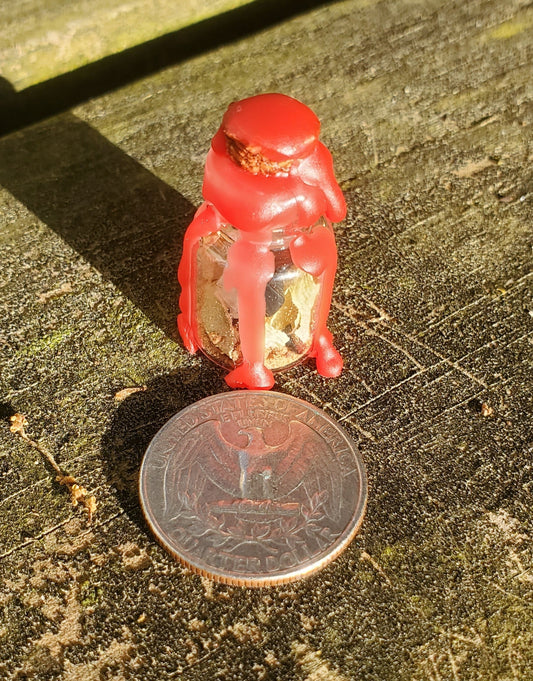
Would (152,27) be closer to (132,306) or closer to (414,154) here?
(414,154)

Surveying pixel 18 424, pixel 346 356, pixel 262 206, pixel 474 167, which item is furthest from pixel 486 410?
pixel 18 424

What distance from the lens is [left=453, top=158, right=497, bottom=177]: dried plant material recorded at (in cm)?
270

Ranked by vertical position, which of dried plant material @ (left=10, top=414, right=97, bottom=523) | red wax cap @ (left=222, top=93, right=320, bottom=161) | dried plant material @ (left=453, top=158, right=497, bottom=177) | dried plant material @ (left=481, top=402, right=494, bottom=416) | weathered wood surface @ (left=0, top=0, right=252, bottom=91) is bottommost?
dried plant material @ (left=481, top=402, right=494, bottom=416)

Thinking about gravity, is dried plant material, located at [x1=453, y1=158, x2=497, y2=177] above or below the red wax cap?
below

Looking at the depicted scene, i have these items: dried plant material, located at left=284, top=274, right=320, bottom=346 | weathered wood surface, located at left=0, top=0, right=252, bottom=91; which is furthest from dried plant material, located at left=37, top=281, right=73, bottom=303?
weathered wood surface, located at left=0, top=0, right=252, bottom=91

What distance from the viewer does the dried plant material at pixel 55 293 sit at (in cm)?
229

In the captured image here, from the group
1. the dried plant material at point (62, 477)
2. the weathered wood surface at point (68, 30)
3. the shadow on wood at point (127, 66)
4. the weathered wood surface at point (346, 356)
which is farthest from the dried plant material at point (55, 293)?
the weathered wood surface at point (68, 30)

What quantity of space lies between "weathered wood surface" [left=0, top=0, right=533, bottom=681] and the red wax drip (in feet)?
0.80

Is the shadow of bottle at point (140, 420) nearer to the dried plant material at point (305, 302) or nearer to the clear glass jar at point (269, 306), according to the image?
the clear glass jar at point (269, 306)

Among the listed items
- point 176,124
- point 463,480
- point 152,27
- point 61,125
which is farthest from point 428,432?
point 152,27

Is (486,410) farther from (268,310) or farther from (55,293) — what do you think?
(55,293)

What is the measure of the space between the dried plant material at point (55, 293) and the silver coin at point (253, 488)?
2.16 ft

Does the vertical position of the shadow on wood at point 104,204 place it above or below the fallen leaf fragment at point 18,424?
above

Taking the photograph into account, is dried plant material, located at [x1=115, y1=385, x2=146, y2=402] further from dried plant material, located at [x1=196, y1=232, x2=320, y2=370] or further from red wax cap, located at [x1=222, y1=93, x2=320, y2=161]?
red wax cap, located at [x1=222, y1=93, x2=320, y2=161]
